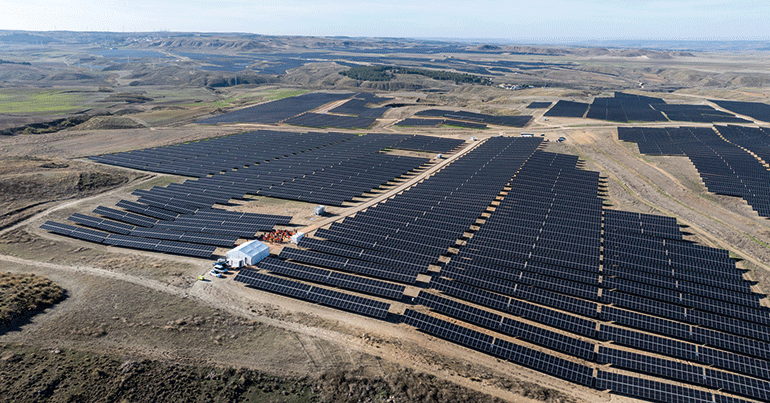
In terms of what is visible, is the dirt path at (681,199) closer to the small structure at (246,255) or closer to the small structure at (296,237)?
the small structure at (296,237)

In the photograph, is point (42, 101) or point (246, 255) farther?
point (42, 101)

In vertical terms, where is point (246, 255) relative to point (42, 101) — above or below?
below

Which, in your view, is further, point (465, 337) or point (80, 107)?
point (80, 107)

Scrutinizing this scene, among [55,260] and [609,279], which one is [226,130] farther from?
[609,279]

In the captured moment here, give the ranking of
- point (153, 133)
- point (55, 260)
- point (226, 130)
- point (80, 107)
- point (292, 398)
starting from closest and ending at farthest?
point (292, 398) → point (55, 260) → point (153, 133) → point (226, 130) → point (80, 107)

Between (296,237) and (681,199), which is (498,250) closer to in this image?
(296,237)

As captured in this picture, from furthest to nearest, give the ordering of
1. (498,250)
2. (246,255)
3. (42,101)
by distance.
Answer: (42,101) < (498,250) < (246,255)

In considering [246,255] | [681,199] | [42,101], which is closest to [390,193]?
[246,255]

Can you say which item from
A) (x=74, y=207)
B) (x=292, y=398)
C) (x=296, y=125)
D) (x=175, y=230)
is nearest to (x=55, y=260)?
(x=175, y=230)
